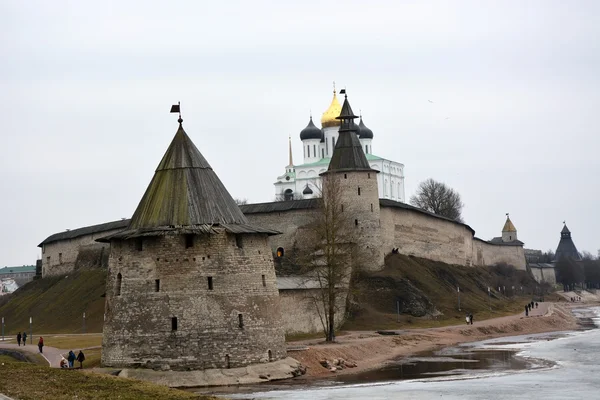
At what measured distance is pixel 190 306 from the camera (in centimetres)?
3291

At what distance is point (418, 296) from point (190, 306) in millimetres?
29497

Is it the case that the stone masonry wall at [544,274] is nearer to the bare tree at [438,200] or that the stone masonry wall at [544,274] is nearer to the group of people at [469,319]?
the bare tree at [438,200]

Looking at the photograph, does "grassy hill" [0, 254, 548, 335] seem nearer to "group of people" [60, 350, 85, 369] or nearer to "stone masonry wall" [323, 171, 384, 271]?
"stone masonry wall" [323, 171, 384, 271]

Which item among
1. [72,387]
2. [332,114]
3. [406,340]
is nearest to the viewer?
[72,387]

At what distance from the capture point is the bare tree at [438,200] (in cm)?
10750

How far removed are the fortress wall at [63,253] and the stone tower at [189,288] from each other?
41197mm

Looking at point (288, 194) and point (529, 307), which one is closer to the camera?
point (529, 307)

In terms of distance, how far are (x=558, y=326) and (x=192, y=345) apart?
3733 cm

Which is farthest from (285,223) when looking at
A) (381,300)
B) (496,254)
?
(496,254)

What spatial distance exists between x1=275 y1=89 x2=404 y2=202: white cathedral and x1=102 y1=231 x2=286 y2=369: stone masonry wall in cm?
8020

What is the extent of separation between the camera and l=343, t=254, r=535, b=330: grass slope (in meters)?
56.5

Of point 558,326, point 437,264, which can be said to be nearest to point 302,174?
point 437,264

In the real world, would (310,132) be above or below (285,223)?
above

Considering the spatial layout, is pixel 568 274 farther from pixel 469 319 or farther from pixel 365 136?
pixel 469 319
